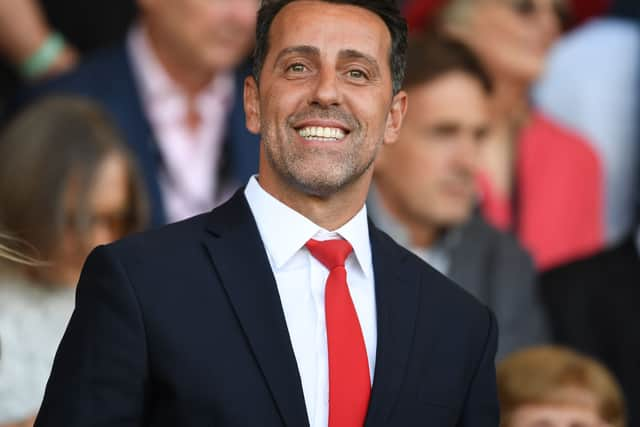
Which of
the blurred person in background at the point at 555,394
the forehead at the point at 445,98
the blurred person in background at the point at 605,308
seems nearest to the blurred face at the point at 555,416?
the blurred person in background at the point at 555,394

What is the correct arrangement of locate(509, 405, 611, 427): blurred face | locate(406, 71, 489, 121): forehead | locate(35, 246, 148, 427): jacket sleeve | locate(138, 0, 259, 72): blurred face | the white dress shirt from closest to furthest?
locate(35, 246, 148, 427): jacket sleeve → the white dress shirt → locate(509, 405, 611, 427): blurred face → locate(406, 71, 489, 121): forehead → locate(138, 0, 259, 72): blurred face

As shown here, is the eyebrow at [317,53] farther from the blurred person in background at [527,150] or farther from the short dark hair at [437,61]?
the blurred person in background at [527,150]

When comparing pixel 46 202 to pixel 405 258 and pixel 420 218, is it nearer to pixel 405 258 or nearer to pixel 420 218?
pixel 420 218

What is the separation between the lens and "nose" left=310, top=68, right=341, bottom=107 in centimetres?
213

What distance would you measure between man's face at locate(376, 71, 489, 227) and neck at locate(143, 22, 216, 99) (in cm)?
66

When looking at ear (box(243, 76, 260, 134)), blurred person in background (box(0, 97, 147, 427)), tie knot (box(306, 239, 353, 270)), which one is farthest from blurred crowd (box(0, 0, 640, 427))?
tie knot (box(306, 239, 353, 270))

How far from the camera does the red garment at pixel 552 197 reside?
4.68m

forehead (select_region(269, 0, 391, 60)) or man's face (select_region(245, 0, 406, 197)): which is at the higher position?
forehead (select_region(269, 0, 391, 60))

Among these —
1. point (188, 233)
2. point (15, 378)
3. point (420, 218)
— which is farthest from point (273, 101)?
point (420, 218)

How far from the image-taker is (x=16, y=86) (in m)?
4.43

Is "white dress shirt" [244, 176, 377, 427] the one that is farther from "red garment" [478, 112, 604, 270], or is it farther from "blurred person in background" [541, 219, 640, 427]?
"red garment" [478, 112, 604, 270]

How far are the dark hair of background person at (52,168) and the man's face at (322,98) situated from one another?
1497 millimetres

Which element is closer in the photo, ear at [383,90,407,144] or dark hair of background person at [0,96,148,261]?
ear at [383,90,407,144]

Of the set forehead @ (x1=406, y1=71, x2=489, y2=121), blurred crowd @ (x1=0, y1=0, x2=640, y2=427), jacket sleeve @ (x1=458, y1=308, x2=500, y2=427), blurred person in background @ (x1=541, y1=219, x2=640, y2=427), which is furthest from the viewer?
forehead @ (x1=406, y1=71, x2=489, y2=121)
